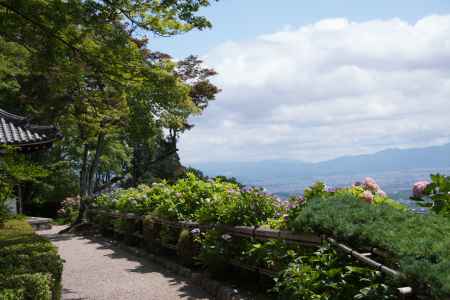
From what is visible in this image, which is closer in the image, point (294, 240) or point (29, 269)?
point (29, 269)

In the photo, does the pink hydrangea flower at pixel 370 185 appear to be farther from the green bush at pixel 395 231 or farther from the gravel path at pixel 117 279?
the gravel path at pixel 117 279

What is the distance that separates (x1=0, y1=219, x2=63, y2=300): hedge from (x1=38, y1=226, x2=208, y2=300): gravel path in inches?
44.7

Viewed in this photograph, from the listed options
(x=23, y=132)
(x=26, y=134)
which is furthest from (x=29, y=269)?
(x=23, y=132)

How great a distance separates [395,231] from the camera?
13.5 ft

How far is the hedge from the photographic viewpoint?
408cm

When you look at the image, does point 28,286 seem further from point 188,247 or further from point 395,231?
point 188,247

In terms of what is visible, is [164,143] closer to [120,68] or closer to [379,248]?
[120,68]

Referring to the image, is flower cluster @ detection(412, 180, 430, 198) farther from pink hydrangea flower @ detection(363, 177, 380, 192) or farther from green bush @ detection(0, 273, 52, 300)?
green bush @ detection(0, 273, 52, 300)

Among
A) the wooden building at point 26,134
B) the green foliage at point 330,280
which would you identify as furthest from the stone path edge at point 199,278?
the wooden building at point 26,134

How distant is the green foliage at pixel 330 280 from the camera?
12.5ft

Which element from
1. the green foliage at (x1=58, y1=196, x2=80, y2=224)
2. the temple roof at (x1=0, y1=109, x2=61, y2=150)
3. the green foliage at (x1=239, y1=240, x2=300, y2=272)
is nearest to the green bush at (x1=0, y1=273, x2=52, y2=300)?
the green foliage at (x1=239, y1=240, x2=300, y2=272)

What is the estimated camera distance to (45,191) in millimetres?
25281

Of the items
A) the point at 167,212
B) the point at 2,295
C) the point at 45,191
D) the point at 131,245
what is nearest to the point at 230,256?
the point at 167,212

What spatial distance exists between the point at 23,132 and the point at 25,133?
103mm
